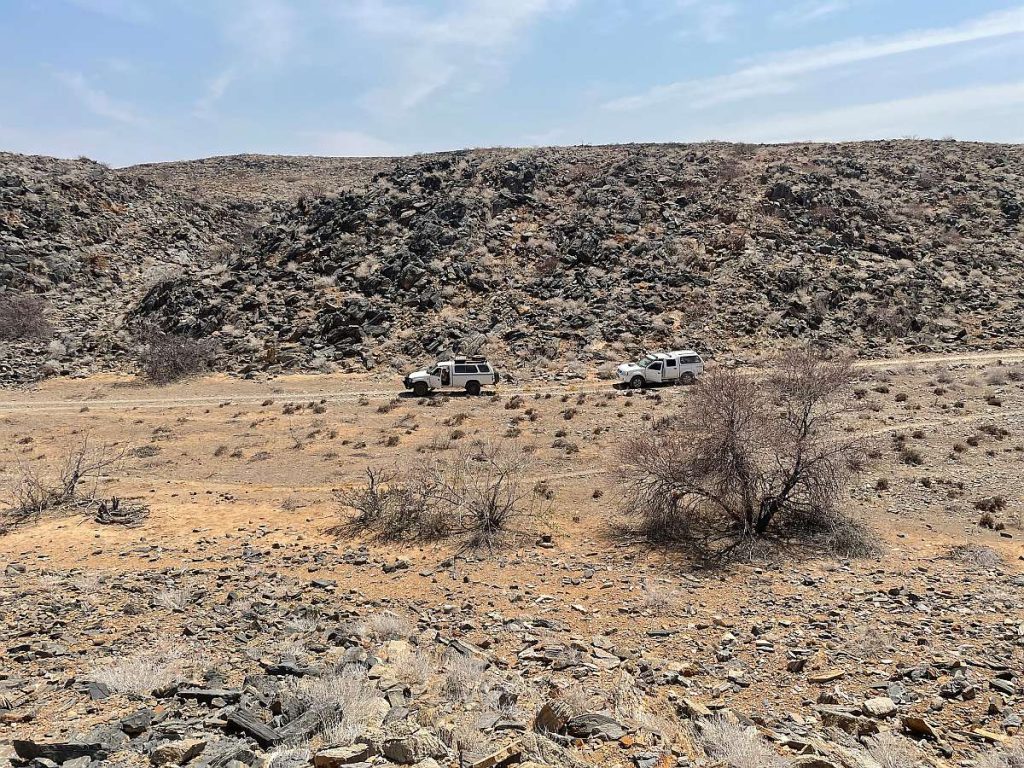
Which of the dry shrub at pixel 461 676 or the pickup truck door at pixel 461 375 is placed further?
the pickup truck door at pixel 461 375

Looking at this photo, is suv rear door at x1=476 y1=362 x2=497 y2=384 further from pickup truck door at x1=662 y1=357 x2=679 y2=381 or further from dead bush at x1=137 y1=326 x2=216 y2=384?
dead bush at x1=137 y1=326 x2=216 y2=384

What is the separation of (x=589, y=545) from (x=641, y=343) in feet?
89.4

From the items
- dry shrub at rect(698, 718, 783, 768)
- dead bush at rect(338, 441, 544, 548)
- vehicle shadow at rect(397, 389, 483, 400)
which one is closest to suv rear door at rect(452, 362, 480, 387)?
vehicle shadow at rect(397, 389, 483, 400)

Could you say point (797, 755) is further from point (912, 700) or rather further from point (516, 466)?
point (516, 466)

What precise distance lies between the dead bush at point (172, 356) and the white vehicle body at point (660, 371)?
25.7 metres

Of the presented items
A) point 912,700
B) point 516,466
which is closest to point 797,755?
point 912,700

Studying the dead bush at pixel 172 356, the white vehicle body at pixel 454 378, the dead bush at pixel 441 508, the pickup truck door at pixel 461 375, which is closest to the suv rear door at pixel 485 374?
the white vehicle body at pixel 454 378

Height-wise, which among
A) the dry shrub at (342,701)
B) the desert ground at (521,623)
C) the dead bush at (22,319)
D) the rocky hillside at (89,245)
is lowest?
the desert ground at (521,623)

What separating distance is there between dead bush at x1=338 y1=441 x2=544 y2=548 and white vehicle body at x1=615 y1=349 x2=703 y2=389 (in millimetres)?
16037

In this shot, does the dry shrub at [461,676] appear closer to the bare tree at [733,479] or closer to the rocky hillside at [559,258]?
the bare tree at [733,479]

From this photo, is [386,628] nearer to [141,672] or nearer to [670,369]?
[141,672]

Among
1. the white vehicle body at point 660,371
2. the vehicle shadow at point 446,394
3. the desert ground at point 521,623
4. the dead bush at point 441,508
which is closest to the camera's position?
the desert ground at point 521,623

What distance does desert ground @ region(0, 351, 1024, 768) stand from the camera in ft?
21.5

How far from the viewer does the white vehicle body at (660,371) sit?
3288cm
